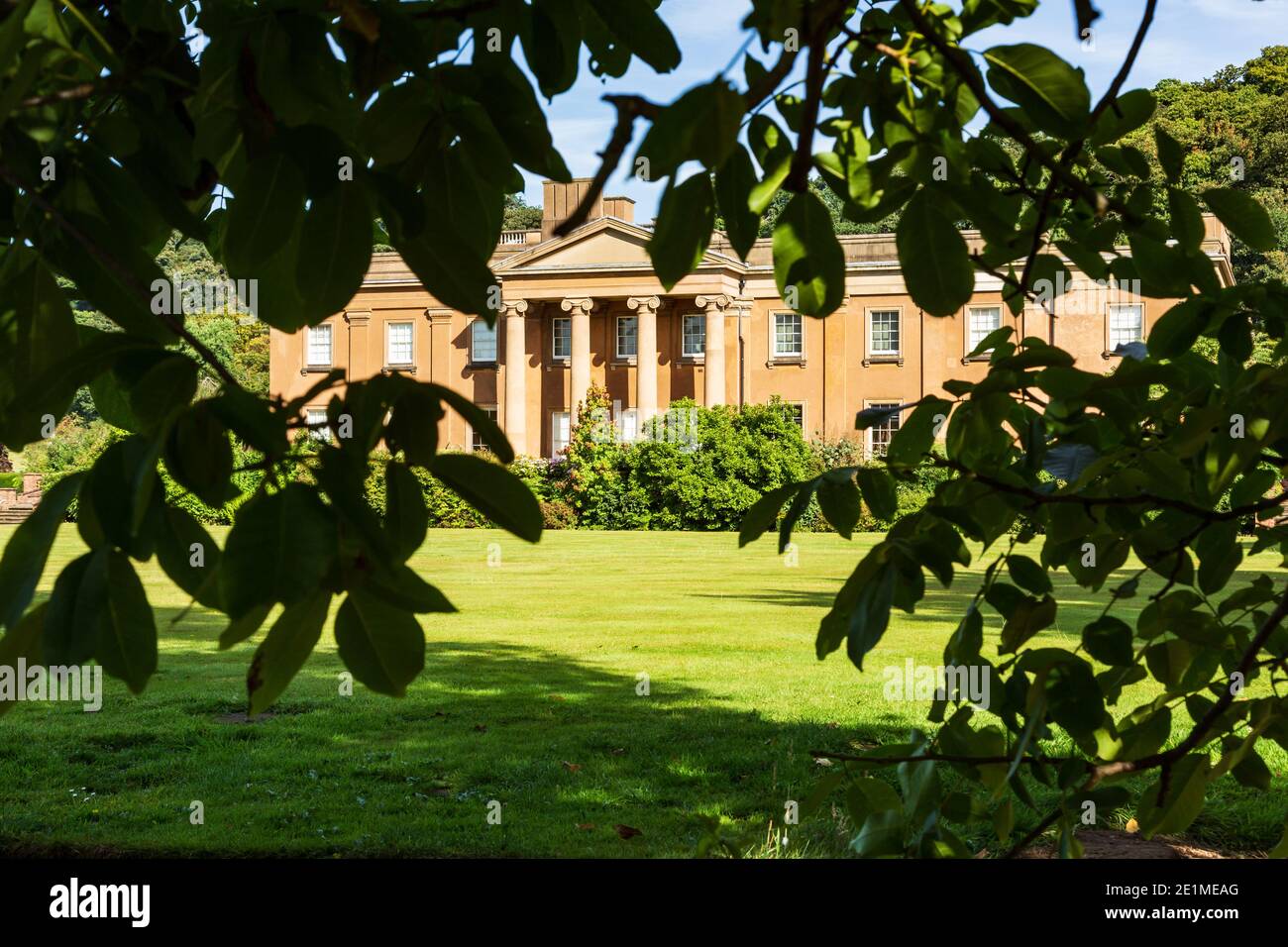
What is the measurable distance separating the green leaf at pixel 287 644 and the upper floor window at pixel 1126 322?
98.9 ft

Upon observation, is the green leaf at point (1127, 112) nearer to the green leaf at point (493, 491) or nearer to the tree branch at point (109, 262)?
the green leaf at point (493, 491)

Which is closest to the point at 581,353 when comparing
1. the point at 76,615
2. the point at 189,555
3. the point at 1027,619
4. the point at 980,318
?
the point at 980,318

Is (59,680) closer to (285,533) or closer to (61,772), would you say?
(285,533)

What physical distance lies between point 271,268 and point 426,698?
6779 millimetres

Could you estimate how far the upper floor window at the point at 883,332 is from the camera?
110 feet

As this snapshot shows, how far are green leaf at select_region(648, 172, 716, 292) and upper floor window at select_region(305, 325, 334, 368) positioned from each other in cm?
3586

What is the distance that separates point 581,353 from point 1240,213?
32.3 metres

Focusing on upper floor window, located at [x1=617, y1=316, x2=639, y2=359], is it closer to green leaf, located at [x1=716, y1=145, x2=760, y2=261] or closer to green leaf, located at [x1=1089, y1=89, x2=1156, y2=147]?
green leaf, located at [x1=1089, y1=89, x2=1156, y2=147]

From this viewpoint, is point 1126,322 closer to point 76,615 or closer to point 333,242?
point 333,242

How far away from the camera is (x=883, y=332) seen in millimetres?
33781

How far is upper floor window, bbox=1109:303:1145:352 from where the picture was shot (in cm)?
2938

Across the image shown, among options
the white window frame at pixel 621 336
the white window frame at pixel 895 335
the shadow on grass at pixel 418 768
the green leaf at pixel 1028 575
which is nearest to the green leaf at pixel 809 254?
the green leaf at pixel 1028 575

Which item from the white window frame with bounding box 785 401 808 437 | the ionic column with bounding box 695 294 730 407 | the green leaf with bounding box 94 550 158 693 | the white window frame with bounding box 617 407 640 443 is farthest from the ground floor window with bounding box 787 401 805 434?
the green leaf with bounding box 94 550 158 693

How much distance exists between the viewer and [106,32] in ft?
5.98
